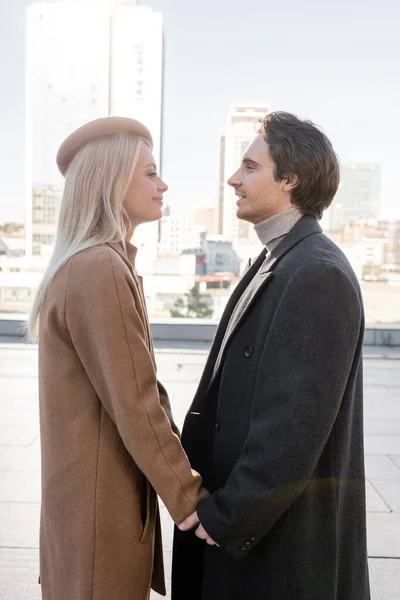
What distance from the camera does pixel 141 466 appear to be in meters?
1.52

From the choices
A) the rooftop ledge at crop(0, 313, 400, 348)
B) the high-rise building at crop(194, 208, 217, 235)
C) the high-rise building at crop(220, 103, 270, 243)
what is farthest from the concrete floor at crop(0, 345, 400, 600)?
the high-rise building at crop(194, 208, 217, 235)

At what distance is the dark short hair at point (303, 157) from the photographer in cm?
162

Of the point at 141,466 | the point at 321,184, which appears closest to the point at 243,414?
the point at 141,466

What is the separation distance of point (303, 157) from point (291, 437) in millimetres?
716

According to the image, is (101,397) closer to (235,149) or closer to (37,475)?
(37,475)

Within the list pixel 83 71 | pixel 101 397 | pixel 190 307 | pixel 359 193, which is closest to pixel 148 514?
pixel 101 397

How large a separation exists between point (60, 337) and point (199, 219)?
180 feet

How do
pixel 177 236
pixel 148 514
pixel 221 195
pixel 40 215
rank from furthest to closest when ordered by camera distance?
pixel 221 195, pixel 40 215, pixel 177 236, pixel 148 514

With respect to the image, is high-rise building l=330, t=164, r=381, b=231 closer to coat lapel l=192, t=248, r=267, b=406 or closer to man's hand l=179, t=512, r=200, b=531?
coat lapel l=192, t=248, r=267, b=406

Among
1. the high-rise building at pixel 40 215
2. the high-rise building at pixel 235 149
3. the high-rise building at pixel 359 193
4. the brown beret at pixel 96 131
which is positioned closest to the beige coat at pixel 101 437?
the brown beret at pixel 96 131

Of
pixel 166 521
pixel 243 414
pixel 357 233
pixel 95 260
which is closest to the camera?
pixel 95 260

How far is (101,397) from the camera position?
1.52m

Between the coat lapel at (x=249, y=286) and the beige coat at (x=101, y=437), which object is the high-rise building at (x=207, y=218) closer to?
the coat lapel at (x=249, y=286)

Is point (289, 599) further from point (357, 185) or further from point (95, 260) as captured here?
point (357, 185)
